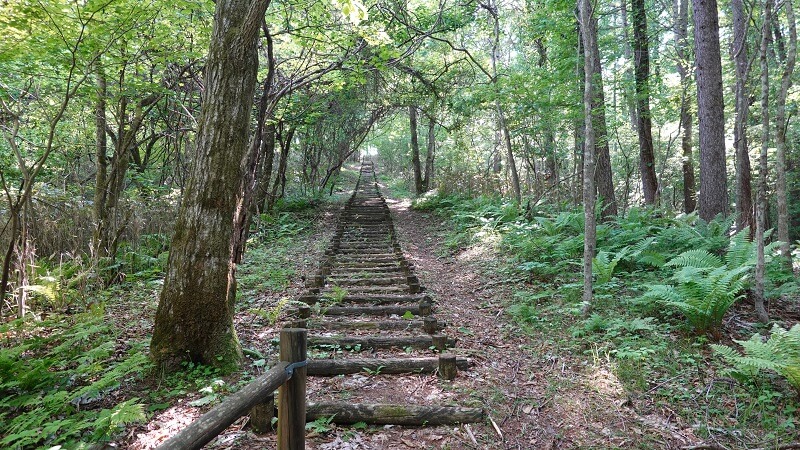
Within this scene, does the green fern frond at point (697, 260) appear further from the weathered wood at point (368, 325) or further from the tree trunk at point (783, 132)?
the weathered wood at point (368, 325)

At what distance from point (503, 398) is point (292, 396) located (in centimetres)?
→ 218

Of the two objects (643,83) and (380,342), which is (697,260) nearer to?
(380,342)

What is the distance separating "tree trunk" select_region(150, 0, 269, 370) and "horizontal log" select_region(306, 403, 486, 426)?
1256 millimetres

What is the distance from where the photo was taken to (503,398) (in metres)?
3.98

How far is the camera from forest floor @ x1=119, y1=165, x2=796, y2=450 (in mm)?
3355

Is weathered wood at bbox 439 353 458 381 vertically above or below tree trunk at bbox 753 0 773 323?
below

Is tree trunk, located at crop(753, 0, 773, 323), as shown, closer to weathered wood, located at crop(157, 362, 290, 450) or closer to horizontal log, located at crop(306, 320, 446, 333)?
horizontal log, located at crop(306, 320, 446, 333)

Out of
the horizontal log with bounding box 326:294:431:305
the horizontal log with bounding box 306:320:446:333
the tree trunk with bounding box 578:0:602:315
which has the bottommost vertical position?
the horizontal log with bounding box 306:320:446:333

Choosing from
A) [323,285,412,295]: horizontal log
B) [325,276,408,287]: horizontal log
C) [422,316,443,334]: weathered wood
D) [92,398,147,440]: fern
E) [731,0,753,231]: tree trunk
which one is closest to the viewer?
[92,398,147,440]: fern

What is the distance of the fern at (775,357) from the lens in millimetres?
3352

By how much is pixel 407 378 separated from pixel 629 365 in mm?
2169

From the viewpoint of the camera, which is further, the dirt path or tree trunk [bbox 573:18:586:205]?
tree trunk [bbox 573:18:586:205]

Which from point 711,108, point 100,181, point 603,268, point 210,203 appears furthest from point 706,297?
point 100,181

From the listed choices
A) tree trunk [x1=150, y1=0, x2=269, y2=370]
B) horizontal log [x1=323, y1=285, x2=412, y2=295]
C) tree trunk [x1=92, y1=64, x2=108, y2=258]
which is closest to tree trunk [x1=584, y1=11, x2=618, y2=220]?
horizontal log [x1=323, y1=285, x2=412, y2=295]
